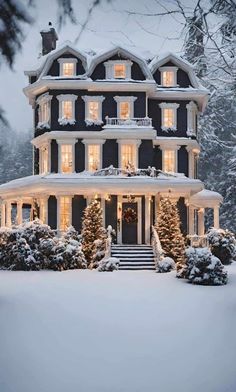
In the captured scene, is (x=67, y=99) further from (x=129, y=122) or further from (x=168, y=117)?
(x=168, y=117)

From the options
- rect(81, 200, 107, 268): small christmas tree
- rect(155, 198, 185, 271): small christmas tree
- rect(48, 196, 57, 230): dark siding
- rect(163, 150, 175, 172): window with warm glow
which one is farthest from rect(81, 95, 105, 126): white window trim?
rect(155, 198, 185, 271): small christmas tree

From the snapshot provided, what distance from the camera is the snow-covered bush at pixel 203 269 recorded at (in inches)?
801

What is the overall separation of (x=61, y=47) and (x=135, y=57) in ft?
15.1

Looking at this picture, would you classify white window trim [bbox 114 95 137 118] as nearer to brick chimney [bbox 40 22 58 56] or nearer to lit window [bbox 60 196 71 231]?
lit window [bbox 60 196 71 231]

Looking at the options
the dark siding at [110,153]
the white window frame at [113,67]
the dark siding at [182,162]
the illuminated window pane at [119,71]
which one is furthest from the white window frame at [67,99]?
the dark siding at [182,162]

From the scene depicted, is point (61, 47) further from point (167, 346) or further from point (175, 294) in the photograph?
point (167, 346)

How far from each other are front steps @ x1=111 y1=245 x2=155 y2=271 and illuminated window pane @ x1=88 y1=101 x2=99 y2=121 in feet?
30.4

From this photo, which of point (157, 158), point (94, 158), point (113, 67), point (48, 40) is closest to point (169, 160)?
point (157, 158)

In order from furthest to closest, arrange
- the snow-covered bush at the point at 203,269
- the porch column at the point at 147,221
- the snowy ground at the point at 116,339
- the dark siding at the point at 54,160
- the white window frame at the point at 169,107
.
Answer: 1. the white window frame at the point at 169,107
2. the dark siding at the point at 54,160
3. the porch column at the point at 147,221
4. the snow-covered bush at the point at 203,269
5. the snowy ground at the point at 116,339

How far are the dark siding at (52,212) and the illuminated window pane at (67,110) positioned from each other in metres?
5.54

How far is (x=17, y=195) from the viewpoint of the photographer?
33656mm

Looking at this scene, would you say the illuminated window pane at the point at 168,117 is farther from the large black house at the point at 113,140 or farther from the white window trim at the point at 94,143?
the white window trim at the point at 94,143

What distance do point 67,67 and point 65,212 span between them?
927 cm

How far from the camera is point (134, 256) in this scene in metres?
27.7
